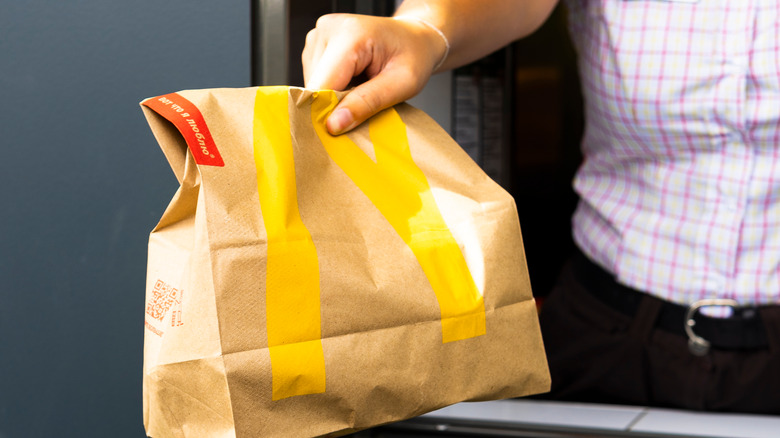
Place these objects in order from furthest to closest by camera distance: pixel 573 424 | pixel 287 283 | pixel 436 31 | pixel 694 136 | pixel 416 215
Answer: pixel 694 136 < pixel 573 424 < pixel 436 31 < pixel 416 215 < pixel 287 283

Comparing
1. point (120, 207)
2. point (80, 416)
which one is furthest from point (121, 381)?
point (120, 207)

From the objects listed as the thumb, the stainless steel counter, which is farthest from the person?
the thumb

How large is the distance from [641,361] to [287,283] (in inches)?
31.1

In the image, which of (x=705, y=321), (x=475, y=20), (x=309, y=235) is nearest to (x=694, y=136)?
(x=705, y=321)

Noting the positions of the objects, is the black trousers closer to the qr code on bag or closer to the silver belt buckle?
the silver belt buckle

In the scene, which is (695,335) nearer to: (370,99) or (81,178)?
(370,99)

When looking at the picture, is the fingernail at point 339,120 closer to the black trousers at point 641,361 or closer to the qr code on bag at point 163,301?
the qr code on bag at point 163,301

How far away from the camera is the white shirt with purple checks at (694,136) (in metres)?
1.01

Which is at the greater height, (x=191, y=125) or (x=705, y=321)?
(x=191, y=125)

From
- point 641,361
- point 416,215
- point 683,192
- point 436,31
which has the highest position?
point 436,31

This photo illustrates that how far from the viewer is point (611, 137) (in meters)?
1.14

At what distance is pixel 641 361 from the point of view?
3.71ft

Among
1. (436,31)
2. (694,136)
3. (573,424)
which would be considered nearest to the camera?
(436,31)

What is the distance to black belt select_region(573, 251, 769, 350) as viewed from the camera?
106 centimetres
